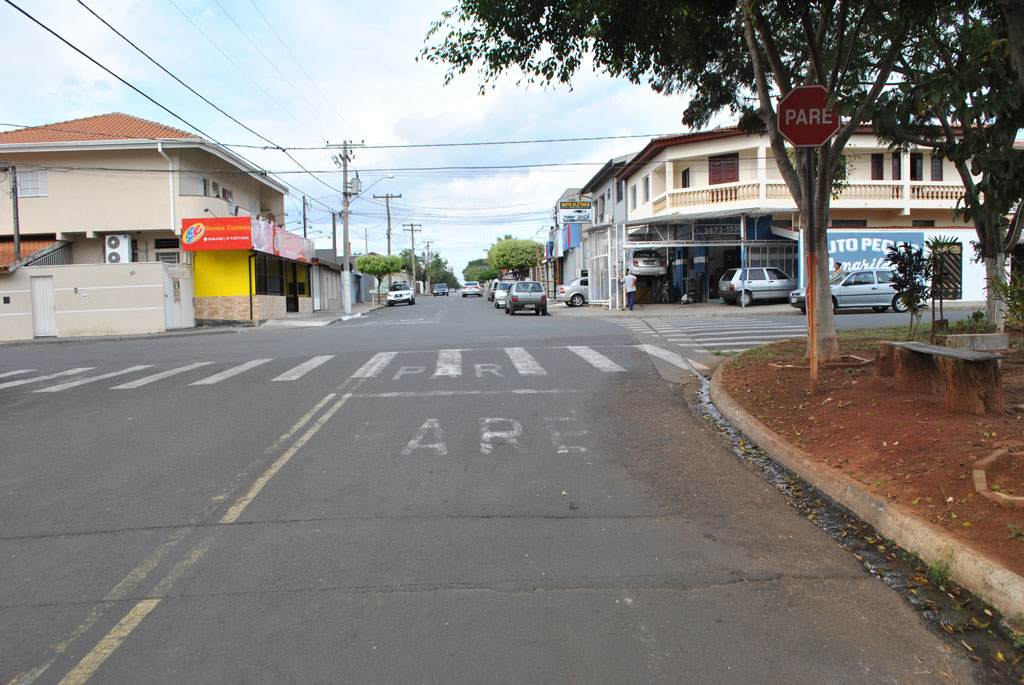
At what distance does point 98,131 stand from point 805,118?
104ft

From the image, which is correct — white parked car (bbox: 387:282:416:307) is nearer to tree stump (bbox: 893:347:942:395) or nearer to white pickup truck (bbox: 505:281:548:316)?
white pickup truck (bbox: 505:281:548:316)

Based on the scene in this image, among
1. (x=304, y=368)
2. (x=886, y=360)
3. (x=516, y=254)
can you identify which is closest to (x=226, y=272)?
(x=304, y=368)

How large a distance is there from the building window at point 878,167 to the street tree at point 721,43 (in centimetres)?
2274

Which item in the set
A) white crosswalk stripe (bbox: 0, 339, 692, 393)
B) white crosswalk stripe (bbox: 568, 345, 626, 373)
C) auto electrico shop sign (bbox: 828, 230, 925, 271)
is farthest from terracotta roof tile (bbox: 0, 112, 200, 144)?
auto electrico shop sign (bbox: 828, 230, 925, 271)

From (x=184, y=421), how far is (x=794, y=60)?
1158cm

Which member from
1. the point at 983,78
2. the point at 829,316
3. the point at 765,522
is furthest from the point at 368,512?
the point at 829,316

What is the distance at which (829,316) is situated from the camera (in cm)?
1040

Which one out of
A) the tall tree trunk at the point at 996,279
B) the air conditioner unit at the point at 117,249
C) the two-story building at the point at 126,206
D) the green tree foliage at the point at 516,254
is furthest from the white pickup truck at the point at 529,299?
the green tree foliage at the point at 516,254

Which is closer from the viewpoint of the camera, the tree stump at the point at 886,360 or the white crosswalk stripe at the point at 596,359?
the tree stump at the point at 886,360

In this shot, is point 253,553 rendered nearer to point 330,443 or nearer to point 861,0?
point 330,443

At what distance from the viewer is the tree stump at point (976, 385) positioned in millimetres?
6809

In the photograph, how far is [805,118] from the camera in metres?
8.03

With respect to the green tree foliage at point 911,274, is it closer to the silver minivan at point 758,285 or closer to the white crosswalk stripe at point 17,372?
the white crosswalk stripe at point 17,372

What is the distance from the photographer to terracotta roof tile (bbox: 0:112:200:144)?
30906mm
